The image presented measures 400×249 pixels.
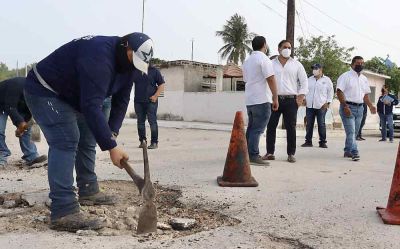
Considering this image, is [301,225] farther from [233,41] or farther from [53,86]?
[233,41]

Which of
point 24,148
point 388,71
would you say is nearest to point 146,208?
point 24,148

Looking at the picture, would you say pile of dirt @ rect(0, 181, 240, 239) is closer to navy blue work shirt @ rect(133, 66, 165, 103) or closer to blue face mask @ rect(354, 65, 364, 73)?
navy blue work shirt @ rect(133, 66, 165, 103)

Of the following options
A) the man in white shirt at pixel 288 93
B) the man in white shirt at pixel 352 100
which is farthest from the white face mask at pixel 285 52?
the man in white shirt at pixel 352 100

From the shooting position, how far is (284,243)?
3.40m

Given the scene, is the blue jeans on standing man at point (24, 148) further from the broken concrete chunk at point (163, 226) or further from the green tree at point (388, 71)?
the green tree at point (388, 71)

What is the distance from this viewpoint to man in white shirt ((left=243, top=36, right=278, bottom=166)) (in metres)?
6.84

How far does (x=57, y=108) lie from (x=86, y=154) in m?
0.83

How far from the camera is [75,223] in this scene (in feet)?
11.7

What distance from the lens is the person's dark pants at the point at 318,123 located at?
33.2 feet

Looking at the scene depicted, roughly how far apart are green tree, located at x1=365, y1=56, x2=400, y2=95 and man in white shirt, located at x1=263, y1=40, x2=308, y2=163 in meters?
30.2

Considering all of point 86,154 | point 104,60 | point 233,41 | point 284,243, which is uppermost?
point 233,41

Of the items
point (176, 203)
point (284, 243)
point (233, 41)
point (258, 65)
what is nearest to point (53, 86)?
point (176, 203)

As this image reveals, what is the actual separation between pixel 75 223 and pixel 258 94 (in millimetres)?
3902

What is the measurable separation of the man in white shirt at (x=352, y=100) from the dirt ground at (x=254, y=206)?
410 mm
